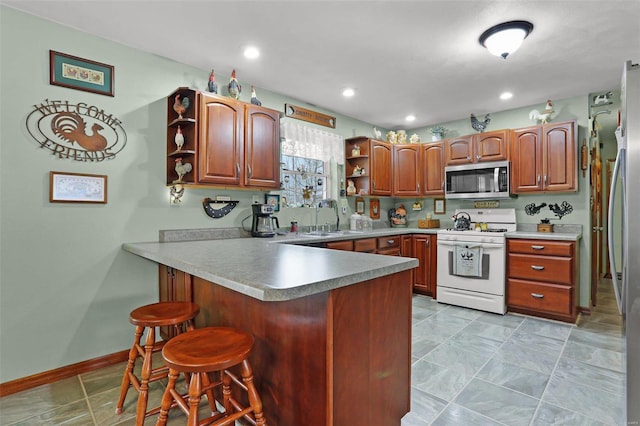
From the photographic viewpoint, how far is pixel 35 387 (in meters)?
2.19

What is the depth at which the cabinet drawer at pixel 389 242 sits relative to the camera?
3958 mm

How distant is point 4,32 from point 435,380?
3781mm

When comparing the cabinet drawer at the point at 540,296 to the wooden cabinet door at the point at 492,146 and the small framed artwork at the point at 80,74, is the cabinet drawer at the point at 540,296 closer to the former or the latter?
the wooden cabinet door at the point at 492,146

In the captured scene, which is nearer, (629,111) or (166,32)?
(629,111)

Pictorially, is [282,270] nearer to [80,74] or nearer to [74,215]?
[74,215]

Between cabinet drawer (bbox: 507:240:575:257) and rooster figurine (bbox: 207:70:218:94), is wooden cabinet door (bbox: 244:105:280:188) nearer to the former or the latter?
rooster figurine (bbox: 207:70:218:94)

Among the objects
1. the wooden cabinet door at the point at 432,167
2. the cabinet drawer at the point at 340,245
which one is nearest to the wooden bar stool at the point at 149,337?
the cabinet drawer at the point at 340,245

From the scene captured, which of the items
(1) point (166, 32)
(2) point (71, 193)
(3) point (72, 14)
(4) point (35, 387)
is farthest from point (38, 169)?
(4) point (35, 387)

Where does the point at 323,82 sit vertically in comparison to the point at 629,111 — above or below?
above

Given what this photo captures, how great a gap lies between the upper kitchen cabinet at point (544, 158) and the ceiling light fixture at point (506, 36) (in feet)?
5.68

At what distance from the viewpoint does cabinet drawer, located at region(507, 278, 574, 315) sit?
10.8 ft

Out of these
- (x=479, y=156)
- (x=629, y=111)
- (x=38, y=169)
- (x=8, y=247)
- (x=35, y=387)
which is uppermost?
(x=479, y=156)

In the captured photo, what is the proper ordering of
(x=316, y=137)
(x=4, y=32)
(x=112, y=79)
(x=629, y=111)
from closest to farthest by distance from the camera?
(x=629, y=111)
(x=4, y=32)
(x=112, y=79)
(x=316, y=137)

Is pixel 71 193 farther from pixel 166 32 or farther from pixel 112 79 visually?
pixel 166 32
